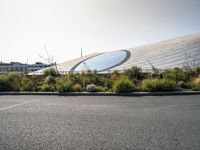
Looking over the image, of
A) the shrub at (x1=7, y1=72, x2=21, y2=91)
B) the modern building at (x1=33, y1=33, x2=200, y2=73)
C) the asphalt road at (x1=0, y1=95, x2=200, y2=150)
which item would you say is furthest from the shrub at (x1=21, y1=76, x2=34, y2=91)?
the modern building at (x1=33, y1=33, x2=200, y2=73)

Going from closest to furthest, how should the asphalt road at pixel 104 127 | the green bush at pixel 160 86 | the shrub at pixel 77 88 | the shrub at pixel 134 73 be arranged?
the asphalt road at pixel 104 127, the green bush at pixel 160 86, the shrub at pixel 77 88, the shrub at pixel 134 73

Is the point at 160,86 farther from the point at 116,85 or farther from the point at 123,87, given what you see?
the point at 116,85

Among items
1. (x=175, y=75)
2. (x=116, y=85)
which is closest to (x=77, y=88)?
(x=116, y=85)

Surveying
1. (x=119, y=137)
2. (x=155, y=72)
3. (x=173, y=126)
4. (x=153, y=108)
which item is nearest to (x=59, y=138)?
(x=119, y=137)

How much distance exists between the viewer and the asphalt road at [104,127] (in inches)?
181

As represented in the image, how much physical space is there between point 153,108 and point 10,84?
921 centimetres

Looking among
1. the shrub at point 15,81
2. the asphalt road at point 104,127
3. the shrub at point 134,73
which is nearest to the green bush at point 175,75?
the shrub at point 134,73

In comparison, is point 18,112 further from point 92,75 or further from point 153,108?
point 92,75

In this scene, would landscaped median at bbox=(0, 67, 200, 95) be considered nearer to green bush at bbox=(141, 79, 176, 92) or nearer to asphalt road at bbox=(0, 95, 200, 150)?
green bush at bbox=(141, 79, 176, 92)

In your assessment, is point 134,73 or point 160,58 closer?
point 134,73

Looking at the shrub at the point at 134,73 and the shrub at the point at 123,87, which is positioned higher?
the shrub at the point at 134,73

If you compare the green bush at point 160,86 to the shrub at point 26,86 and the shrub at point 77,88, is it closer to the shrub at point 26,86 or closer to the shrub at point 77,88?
the shrub at point 77,88

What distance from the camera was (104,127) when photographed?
582cm

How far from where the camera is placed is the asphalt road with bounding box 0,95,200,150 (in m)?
4.60
